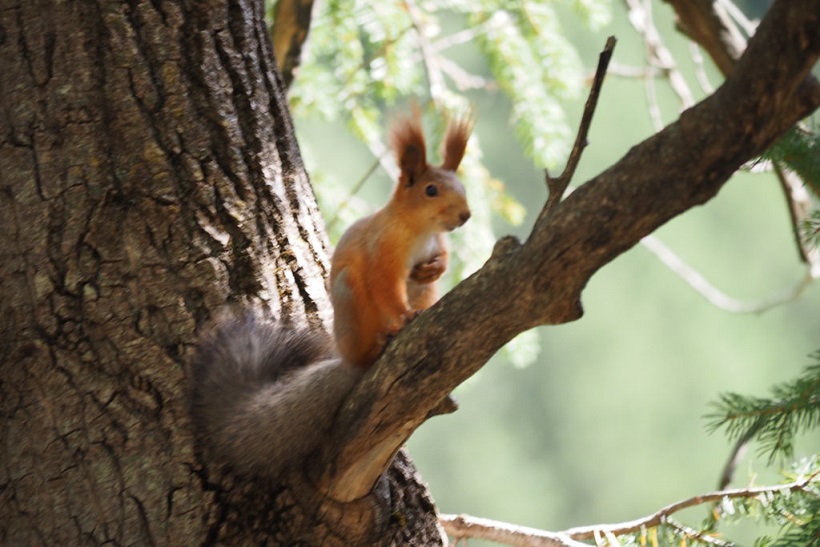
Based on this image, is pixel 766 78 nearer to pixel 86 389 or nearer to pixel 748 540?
pixel 86 389

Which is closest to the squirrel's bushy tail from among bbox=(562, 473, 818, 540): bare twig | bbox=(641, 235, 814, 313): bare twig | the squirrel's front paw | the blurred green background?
the squirrel's front paw

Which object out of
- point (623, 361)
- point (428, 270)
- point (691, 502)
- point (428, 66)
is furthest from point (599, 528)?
point (623, 361)

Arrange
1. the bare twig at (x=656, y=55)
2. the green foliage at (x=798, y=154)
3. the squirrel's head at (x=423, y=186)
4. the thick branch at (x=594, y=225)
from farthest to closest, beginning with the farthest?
the bare twig at (x=656, y=55), the squirrel's head at (x=423, y=186), the green foliage at (x=798, y=154), the thick branch at (x=594, y=225)

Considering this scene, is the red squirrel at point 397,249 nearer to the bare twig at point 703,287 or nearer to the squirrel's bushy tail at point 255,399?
the squirrel's bushy tail at point 255,399

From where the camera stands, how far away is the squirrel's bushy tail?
1161mm

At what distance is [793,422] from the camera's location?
1.21m

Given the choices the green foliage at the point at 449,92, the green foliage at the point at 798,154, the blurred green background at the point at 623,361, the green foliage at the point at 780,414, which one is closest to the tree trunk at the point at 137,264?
the green foliage at the point at 780,414

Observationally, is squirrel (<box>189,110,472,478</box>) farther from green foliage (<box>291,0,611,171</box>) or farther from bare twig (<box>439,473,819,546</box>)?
green foliage (<box>291,0,611,171</box>)

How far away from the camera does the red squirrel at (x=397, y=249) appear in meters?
1.23

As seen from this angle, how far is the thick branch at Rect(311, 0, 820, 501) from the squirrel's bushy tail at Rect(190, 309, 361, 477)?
0.30ft

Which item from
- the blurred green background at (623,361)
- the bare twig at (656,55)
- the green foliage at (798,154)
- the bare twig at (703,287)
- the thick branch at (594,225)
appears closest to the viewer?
the thick branch at (594,225)

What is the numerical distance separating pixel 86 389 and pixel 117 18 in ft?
1.78

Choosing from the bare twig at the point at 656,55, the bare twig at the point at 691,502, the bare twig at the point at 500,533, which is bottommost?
the bare twig at the point at 691,502

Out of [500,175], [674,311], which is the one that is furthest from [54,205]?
[674,311]
